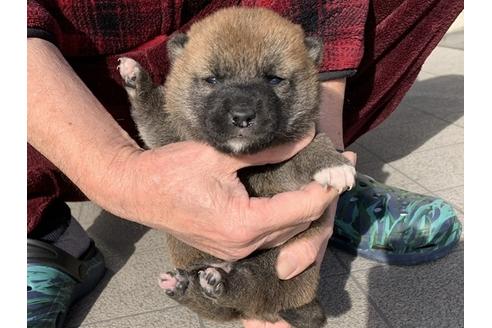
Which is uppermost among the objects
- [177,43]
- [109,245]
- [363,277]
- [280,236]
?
[177,43]

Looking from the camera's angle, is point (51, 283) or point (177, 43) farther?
point (51, 283)

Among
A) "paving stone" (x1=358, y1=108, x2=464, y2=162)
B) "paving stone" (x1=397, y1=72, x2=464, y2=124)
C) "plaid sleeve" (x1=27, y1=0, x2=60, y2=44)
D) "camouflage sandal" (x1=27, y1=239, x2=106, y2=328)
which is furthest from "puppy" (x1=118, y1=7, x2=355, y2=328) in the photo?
"paving stone" (x1=397, y1=72, x2=464, y2=124)

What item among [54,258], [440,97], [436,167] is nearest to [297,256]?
[54,258]

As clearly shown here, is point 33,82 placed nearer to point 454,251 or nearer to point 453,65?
point 454,251

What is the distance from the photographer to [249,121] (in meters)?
1.67

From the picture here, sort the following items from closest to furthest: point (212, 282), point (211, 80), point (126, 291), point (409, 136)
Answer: point (212, 282)
point (211, 80)
point (126, 291)
point (409, 136)

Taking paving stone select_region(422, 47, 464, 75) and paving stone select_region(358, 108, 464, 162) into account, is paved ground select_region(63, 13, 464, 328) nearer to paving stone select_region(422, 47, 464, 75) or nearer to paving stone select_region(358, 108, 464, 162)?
paving stone select_region(358, 108, 464, 162)

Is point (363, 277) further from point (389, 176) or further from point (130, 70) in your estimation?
point (130, 70)

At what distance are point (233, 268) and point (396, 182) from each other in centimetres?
182

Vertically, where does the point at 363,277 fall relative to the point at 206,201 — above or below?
below

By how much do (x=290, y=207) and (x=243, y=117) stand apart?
359 millimetres

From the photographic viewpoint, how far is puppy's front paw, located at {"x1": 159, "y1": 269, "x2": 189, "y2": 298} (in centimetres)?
177

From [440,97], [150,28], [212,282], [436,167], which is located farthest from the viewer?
[440,97]

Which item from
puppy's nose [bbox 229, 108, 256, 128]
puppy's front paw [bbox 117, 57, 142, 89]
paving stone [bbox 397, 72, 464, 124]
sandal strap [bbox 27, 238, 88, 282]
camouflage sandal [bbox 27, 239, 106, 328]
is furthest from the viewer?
paving stone [bbox 397, 72, 464, 124]
